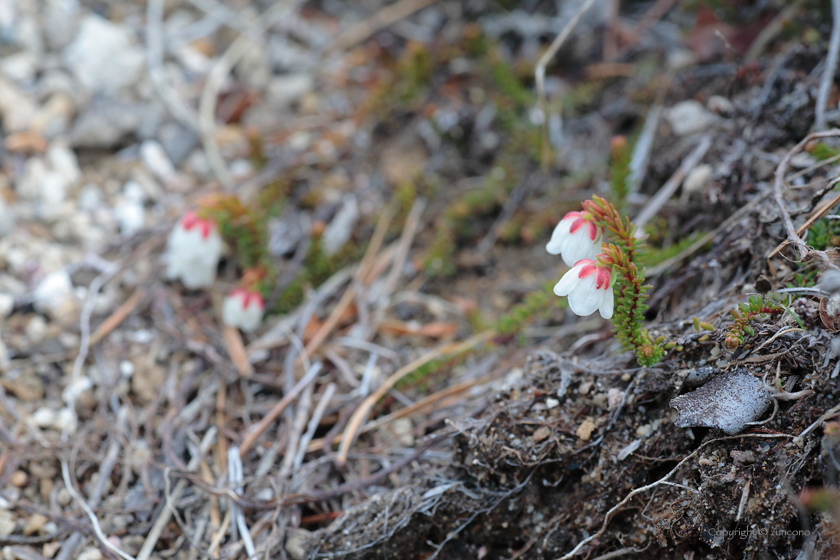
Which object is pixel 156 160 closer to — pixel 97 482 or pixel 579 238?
pixel 97 482

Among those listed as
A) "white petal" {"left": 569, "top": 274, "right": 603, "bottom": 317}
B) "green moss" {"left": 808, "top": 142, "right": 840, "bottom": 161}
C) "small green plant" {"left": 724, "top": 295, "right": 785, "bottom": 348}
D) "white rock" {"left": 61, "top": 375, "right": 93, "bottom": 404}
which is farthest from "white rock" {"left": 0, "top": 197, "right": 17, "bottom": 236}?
"green moss" {"left": 808, "top": 142, "right": 840, "bottom": 161}

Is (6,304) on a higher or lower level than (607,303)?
lower

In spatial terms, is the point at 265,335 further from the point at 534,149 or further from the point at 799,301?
the point at 799,301

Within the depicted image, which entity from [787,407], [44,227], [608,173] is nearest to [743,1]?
[608,173]

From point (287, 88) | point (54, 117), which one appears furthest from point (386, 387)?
point (54, 117)

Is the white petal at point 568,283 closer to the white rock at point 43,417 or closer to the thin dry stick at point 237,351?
the thin dry stick at point 237,351

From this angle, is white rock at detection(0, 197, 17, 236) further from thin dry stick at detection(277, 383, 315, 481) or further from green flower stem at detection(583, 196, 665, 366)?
green flower stem at detection(583, 196, 665, 366)

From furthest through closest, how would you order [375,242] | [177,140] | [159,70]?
1. [159,70]
2. [177,140]
3. [375,242]
